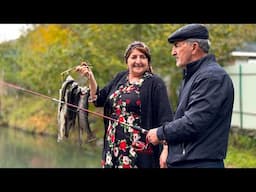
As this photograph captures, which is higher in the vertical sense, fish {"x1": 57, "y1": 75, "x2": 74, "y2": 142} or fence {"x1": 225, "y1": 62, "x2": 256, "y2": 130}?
fence {"x1": 225, "y1": 62, "x2": 256, "y2": 130}

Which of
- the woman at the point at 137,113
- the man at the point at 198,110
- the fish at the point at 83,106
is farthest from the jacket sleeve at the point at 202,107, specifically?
the fish at the point at 83,106

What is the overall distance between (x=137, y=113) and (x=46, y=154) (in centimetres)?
936

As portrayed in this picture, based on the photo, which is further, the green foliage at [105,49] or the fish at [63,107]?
the green foliage at [105,49]

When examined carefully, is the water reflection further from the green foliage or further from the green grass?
the green grass

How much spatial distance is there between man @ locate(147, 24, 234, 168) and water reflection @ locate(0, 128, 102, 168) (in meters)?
6.71

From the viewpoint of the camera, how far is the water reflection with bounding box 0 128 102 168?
35.3 ft

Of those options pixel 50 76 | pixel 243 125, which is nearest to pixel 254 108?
pixel 243 125

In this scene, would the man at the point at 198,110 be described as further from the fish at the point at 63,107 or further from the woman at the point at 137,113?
the fish at the point at 63,107

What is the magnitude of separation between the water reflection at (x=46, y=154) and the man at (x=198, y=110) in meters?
6.71

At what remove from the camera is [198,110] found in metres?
2.80

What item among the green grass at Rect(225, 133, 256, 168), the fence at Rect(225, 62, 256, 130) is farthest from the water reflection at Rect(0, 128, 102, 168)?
the fence at Rect(225, 62, 256, 130)

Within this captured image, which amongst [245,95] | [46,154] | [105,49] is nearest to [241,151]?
[245,95]

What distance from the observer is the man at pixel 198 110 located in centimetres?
281

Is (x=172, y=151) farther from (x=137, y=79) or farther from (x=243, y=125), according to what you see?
(x=243, y=125)
